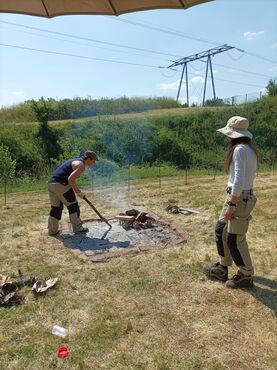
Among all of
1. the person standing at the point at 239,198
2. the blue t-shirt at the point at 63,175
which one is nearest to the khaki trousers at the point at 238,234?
the person standing at the point at 239,198

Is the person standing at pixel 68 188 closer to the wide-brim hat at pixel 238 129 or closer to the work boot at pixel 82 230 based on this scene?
the work boot at pixel 82 230

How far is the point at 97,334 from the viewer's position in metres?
3.37

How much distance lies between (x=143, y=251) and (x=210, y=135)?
57.7 feet

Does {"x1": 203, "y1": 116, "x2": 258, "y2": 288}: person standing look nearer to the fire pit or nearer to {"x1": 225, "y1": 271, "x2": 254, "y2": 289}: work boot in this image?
{"x1": 225, "y1": 271, "x2": 254, "y2": 289}: work boot

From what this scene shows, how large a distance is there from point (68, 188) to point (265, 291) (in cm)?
323

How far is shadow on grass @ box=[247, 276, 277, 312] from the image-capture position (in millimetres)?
3934

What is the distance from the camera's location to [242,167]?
385 cm

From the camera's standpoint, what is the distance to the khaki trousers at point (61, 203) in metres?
6.04

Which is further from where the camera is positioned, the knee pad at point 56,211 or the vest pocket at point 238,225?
the knee pad at point 56,211

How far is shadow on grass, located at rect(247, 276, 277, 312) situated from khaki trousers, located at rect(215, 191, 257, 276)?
20 centimetres

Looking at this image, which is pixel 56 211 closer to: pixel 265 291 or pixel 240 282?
pixel 240 282

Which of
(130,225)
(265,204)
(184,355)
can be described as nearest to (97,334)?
(184,355)

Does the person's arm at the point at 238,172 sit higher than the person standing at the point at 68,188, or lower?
higher

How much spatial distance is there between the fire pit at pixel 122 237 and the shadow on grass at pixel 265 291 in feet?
5.29
